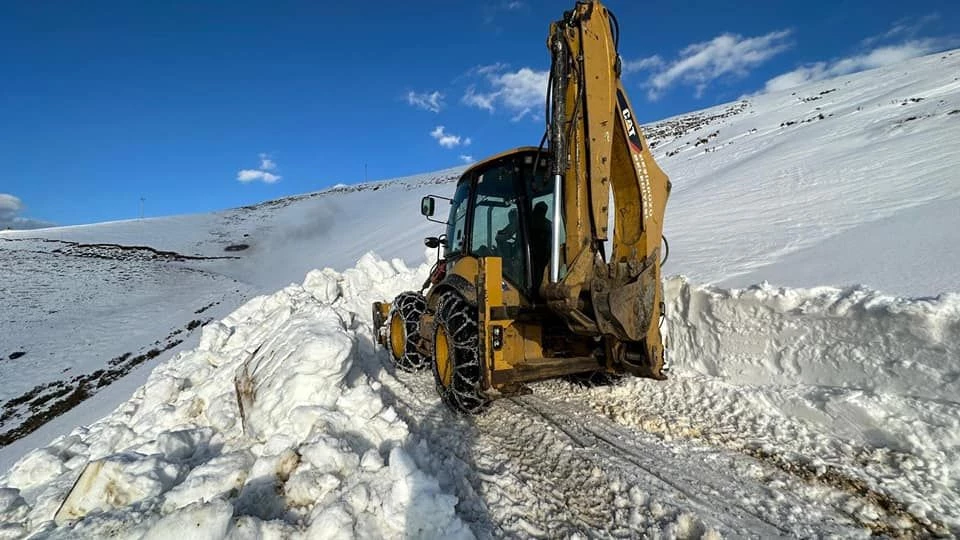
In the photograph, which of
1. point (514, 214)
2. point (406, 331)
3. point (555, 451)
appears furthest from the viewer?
point (406, 331)

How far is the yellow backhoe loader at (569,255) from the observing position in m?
3.73

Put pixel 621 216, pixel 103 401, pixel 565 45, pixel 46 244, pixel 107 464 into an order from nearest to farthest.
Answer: pixel 107 464 < pixel 565 45 < pixel 621 216 < pixel 103 401 < pixel 46 244

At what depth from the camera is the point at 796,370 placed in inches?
158

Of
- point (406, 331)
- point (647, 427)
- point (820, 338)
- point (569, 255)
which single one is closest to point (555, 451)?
point (647, 427)

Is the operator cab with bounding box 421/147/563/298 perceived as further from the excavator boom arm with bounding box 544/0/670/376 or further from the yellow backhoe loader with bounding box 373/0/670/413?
the excavator boom arm with bounding box 544/0/670/376

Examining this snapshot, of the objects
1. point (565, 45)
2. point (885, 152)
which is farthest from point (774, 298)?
point (885, 152)

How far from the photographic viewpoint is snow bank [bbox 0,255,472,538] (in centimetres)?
245

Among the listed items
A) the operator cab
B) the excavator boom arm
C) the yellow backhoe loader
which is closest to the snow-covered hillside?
the yellow backhoe loader

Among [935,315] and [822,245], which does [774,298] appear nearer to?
[935,315]

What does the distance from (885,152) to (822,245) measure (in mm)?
5076

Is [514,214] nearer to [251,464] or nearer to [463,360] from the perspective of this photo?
[463,360]

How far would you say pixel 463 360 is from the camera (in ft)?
13.7

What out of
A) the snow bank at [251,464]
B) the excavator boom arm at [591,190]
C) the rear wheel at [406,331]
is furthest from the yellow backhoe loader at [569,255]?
the rear wheel at [406,331]

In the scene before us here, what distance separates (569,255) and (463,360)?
4.41ft
